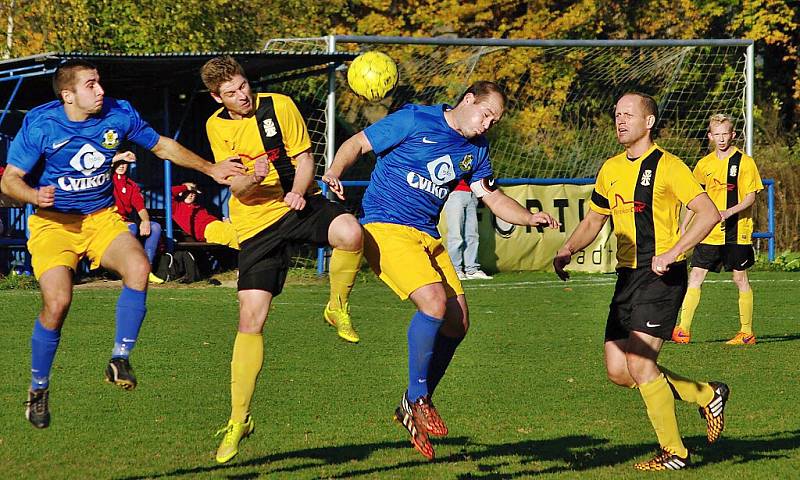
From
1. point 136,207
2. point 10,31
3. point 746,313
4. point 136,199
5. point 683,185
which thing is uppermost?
point 10,31

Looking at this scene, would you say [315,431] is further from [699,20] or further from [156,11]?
[699,20]

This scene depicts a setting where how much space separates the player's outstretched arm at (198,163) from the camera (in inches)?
300

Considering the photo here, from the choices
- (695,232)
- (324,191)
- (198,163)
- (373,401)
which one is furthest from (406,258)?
(324,191)

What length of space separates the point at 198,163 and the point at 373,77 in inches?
88.5

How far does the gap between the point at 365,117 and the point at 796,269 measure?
838cm

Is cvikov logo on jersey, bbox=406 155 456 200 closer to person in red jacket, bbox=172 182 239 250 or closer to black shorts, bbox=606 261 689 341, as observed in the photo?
black shorts, bbox=606 261 689 341

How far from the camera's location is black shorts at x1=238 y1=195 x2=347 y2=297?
784 cm

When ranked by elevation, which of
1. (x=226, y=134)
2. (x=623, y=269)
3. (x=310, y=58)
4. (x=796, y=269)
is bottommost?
(x=796, y=269)

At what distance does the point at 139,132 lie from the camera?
792cm

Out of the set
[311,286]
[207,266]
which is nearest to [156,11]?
[207,266]

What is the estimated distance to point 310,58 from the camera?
776 inches

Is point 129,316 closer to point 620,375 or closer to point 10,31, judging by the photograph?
point 620,375

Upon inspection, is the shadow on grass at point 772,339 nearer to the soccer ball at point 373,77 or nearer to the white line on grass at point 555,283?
the soccer ball at point 373,77

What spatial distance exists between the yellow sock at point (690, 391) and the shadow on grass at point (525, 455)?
32 cm
